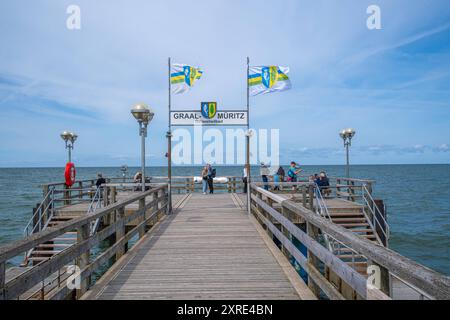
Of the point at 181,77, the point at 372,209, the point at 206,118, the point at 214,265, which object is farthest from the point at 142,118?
the point at 372,209

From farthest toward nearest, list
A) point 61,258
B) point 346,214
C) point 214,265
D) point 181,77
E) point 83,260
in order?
point 181,77 → point 346,214 → point 214,265 → point 83,260 → point 61,258

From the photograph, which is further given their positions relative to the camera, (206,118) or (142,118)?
(206,118)

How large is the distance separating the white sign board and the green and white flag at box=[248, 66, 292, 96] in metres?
1.37

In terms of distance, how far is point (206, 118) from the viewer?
1334 centimetres

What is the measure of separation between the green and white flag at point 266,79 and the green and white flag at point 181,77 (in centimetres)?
257

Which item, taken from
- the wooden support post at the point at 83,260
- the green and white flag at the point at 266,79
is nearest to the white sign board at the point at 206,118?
the green and white flag at the point at 266,79

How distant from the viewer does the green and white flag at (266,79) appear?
554 inches

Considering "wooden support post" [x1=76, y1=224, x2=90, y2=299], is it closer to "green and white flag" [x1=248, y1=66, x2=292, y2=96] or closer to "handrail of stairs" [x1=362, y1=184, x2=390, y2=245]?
"handrail of stairs" [x1=362, y1=184, x2=390, y2=245]

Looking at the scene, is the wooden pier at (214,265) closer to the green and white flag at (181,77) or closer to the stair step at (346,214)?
the stair step at (346,214)

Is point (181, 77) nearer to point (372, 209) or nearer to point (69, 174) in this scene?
point (69, 174)

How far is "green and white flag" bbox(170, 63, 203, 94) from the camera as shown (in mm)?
14336

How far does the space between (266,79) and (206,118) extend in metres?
3.13

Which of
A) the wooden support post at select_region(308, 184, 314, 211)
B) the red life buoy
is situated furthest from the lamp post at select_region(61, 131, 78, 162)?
the wooden support post at select_region(308, 184, 314, 211)

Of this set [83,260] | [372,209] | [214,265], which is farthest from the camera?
[372,209]
